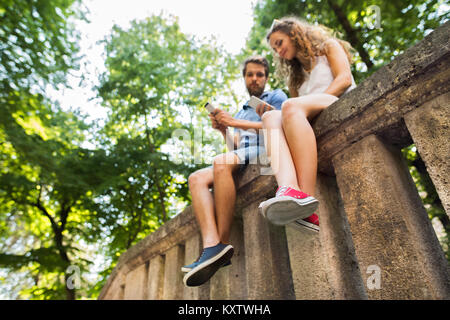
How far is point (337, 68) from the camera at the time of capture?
1.83 meters

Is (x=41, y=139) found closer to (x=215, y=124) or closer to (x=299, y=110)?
(x=215, y=124)

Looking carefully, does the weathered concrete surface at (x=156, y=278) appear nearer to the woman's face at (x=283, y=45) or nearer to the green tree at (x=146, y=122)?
the woman's face at (x=283, y=45)

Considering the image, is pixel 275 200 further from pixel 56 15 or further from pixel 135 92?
pixel 135 92

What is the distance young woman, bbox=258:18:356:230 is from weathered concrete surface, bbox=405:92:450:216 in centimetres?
41

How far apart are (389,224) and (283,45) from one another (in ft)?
4.74

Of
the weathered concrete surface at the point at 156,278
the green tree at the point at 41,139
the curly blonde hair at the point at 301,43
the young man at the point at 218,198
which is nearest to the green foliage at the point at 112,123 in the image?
the green tree at the point at 41,139

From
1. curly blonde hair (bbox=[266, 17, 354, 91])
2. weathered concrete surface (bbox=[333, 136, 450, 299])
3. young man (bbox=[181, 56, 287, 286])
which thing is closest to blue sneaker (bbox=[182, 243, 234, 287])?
young man (bbox=[181, 56, 287, 286])

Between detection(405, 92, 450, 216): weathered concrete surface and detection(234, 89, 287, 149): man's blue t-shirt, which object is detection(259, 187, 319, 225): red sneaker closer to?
detection(405, 92, 450, 216): weathered concrete surface

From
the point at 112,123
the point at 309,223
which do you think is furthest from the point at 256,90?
the point at 112,123

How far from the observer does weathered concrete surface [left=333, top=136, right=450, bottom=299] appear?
1.06 meters

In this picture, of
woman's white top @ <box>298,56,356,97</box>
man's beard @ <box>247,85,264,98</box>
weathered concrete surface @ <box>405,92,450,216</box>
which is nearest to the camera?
weathered concrete surface @ <box>405,92,450,216</box>

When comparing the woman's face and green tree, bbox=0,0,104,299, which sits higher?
green tree, bbox=0,0,104,299

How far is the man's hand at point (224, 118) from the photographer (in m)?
1.98
